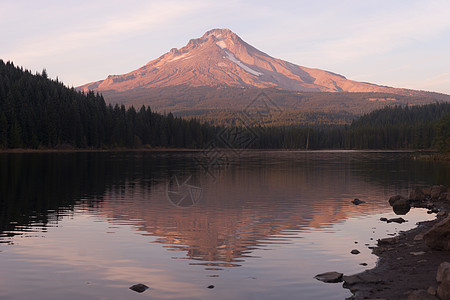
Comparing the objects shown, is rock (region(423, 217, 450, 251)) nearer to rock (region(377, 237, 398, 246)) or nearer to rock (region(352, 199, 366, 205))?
rock (region(377, 237, 398, 246))

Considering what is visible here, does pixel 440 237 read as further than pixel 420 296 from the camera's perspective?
A: Yes

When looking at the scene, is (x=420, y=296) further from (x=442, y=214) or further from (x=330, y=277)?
(x=442, y=214)

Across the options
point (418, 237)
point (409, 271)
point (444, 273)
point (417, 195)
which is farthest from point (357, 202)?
point (444, 273)

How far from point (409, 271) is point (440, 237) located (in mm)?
3559

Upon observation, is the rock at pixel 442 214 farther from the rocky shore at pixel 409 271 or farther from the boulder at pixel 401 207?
the rocky shore at pixel 409 271

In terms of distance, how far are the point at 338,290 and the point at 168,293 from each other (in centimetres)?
641

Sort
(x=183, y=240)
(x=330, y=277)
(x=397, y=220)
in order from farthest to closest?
(x=397, y=220), (x=183, y=240), (x=330, y=277)

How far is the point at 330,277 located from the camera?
60.2 feet

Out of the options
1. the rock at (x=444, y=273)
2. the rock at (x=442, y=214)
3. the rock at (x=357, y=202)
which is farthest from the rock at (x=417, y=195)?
the rock at (x=444, y=273)

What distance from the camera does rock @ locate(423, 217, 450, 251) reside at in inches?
843

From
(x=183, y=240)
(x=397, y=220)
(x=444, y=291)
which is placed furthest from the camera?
(x=397, y=220)

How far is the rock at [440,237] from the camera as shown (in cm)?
2141

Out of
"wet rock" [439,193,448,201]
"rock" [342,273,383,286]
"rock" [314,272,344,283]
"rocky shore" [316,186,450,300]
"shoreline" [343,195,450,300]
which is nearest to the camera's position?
"rocky shore" [316,186,450,300]

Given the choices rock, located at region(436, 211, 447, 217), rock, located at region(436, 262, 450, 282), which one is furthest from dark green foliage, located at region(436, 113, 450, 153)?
rock, located at region(436, 262, 450, 282)
